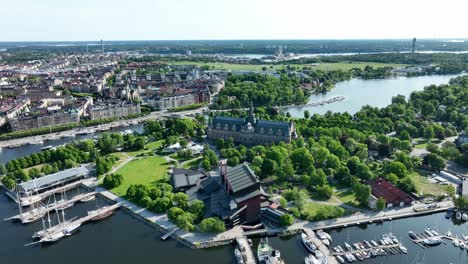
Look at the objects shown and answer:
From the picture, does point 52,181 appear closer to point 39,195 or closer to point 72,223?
point 39,195

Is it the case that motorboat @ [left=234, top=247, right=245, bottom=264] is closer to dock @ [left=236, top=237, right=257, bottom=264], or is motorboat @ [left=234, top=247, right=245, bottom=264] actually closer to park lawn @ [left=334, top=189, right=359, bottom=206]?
dock @ [left=236, top=237, right=257, bottom=264]

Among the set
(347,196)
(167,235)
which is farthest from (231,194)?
(347,196)

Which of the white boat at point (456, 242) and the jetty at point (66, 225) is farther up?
the white boat at point (456, 242)

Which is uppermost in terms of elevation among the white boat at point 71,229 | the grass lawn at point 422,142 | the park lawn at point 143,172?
the grass lawn at point 422,142

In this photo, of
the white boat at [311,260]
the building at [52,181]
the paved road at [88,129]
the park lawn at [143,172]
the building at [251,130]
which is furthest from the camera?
the paved road at [88,129]

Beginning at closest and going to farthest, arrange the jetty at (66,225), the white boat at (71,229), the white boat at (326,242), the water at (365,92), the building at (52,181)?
the white boat at (326,242) → the jetty at (66,225) → the white boat at (71,229) → the building at (52,181) → the water at (365,92)

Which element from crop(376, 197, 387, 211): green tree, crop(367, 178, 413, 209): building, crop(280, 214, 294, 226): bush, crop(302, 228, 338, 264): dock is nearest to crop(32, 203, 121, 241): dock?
crop(280, 214, 294, 226): bush

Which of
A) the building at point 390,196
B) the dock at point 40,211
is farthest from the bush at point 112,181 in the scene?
the building at point 390,196

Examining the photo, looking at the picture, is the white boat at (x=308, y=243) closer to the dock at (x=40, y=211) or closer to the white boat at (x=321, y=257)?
the white boat at (x=321, y=257)
